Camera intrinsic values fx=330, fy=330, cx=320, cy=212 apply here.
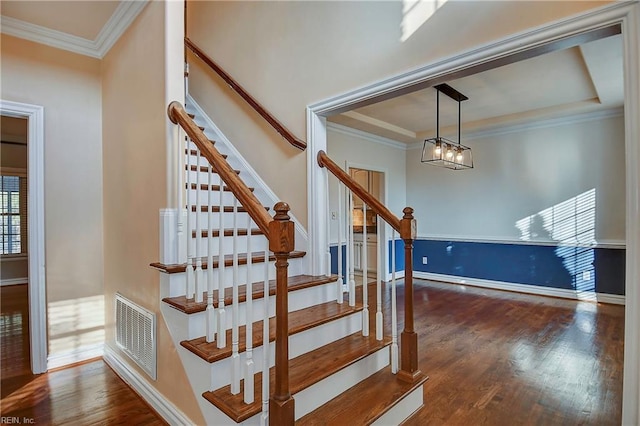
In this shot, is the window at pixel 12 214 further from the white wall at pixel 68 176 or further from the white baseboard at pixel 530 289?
the white baseboard at pixel 530 289

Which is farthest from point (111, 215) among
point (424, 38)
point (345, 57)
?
point (424, 38)

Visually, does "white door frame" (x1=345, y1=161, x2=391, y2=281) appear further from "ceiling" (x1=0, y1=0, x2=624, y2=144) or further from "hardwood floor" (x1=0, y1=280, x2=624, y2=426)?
"hardwood floor" (x1=0, y1=280, x2=624, y2=426)

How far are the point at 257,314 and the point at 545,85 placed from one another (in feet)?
12.8

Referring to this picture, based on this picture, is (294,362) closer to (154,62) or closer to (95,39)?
(154,62)

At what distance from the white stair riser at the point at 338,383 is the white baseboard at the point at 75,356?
2108 millimetres

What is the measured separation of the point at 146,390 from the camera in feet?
6.95

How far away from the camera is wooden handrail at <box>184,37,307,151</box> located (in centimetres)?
259

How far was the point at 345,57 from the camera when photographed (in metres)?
2.42

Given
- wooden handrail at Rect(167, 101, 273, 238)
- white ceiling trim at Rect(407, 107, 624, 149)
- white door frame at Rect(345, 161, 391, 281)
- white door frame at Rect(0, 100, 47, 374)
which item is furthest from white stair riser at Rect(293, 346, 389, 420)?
white ceiling trim at Rect(407, 107, 624, 149)

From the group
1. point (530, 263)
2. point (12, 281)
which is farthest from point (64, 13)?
point (530, 263)

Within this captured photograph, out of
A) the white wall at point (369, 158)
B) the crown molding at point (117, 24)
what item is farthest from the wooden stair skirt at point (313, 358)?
the white wall at point (369, 158)

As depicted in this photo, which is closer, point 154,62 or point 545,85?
point 154,62

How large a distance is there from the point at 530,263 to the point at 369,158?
2.95 m

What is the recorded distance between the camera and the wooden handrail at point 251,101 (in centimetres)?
259
